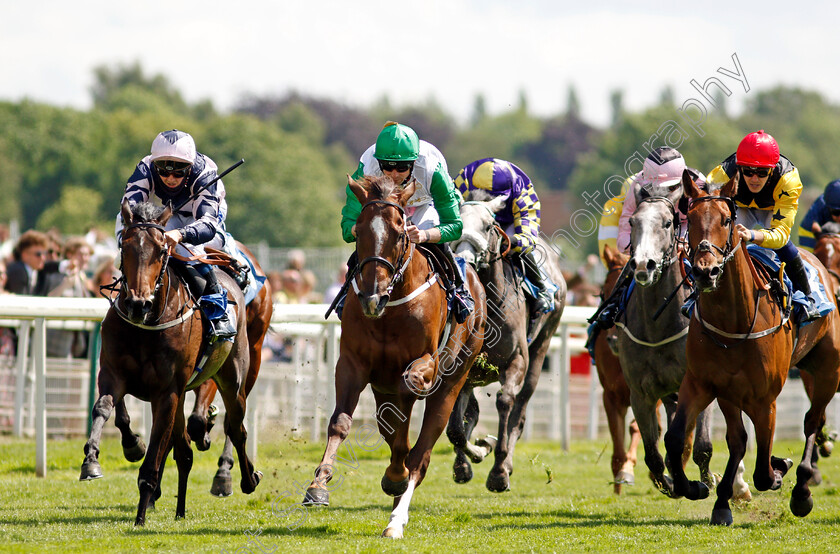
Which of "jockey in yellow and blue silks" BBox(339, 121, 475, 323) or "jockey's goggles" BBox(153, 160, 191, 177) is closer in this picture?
"jockey in yellow and blue silks" BBox(339, 121, 475, 323)

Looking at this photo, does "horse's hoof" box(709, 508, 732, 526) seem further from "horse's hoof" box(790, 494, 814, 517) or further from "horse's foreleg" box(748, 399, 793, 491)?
"horse's hoof" box(790, 494, 814, 517)

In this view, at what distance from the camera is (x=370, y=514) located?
8102 mm

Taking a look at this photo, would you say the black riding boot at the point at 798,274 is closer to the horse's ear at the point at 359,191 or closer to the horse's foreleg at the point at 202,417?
the horse's ear at the point at 359,191

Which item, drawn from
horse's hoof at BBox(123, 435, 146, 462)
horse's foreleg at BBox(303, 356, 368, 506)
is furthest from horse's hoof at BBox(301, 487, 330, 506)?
horse's hoof at BBox(123, 435, 146, 462)

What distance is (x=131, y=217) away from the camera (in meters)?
7.04

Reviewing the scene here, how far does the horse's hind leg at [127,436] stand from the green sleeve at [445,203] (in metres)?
2.35

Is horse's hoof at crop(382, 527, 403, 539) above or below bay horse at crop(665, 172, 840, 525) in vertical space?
below

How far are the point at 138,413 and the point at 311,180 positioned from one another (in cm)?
5915

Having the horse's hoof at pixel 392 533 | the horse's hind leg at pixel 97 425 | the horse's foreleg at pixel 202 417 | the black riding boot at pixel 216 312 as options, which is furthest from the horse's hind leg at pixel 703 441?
the horse's hind leg at pixel 97 425

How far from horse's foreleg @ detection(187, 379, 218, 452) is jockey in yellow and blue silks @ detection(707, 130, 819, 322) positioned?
390 centimetres

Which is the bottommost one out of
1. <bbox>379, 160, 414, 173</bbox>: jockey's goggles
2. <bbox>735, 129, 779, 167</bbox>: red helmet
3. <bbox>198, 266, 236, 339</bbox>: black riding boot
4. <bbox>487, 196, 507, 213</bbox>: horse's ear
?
<bbox>198, 266, 236, 339</bbox>: black riding boot

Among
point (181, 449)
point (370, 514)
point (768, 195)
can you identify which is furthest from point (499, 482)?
point (768, 195)

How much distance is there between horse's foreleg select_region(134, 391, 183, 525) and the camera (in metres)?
7.18

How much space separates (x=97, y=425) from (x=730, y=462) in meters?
3.95
